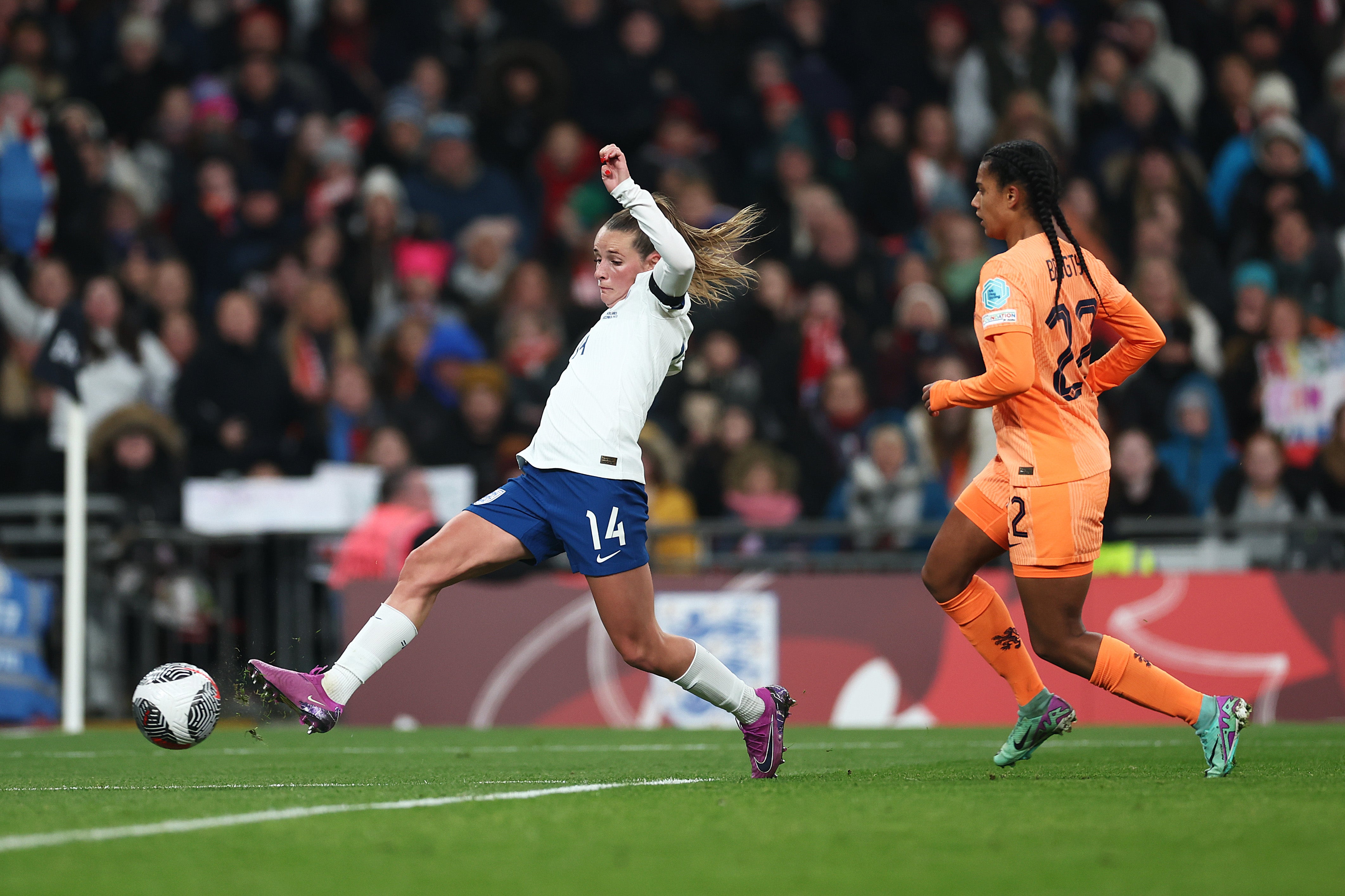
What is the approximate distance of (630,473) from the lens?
6.12m

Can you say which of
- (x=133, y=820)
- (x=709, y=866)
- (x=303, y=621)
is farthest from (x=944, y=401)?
(x=303, y=621)

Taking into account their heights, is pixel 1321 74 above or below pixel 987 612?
above

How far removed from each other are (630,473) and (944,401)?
1.17 metres

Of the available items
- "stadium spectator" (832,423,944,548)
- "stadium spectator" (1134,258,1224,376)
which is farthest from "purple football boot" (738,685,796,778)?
"stadium spectator" (1134,258,1224,376)

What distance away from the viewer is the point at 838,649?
10914mm

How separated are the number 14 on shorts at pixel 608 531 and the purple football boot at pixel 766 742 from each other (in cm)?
77

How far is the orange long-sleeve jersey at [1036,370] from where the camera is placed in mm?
6113

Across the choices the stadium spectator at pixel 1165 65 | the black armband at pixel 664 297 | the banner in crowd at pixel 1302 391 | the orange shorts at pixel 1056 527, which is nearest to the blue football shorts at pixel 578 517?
the black armband at pixel 664 297

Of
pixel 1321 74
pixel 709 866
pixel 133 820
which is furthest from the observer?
pixel 1321 74

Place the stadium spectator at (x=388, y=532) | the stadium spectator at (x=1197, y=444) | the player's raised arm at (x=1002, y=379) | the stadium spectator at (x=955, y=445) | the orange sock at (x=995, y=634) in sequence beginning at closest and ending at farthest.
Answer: the player's raised arm at (x=1002, y=379) → the orange sock at (x=995, y=634) → the stadium spectator at (x=388, y=532) → the stadium spectator at (x=955, y=445) → the stadium spectator at (x=1197, y=444)

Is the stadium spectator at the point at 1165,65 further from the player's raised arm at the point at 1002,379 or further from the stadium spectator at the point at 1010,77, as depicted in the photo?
the player's raised arm at the point at 1002,379

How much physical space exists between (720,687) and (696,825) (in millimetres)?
1473

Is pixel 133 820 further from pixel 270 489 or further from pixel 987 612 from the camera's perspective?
pixel 270 489

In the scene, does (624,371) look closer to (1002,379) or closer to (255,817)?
(1002,379)
